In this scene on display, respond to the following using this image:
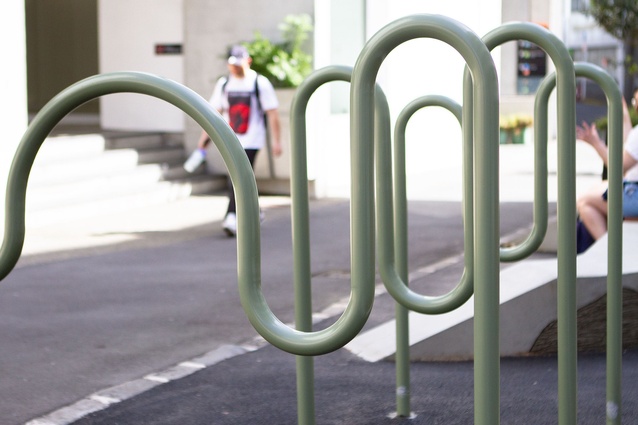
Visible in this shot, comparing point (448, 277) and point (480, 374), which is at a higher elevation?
point (480, 374)

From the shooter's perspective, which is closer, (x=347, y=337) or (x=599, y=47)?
(x=347, y=337)

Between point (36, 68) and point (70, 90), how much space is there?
62.2ft

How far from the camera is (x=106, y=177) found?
1270 centimetres

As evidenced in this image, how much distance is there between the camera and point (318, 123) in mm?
13578

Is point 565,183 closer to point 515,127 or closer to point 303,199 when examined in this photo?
point 303,199

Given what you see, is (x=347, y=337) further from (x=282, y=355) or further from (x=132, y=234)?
(x=132, y=234)

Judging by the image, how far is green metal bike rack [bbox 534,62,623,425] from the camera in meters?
3.88

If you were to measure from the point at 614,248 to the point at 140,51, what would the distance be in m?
12.0

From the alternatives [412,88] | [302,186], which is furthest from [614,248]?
[412,88]

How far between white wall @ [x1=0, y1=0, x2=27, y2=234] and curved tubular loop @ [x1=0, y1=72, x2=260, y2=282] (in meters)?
8.00

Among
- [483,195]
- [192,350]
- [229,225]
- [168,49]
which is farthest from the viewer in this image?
[168,49]

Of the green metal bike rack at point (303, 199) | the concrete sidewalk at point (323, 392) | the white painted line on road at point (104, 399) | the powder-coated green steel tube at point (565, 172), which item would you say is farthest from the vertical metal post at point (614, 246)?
the white painted line on road at point (104, 399)

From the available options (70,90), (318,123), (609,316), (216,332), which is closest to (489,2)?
(318,123)

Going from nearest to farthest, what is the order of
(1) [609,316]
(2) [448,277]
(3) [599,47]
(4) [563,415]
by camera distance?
(4) [563,415]
(1) [609,316]
(2) [448,277]
(3) [599,47]
